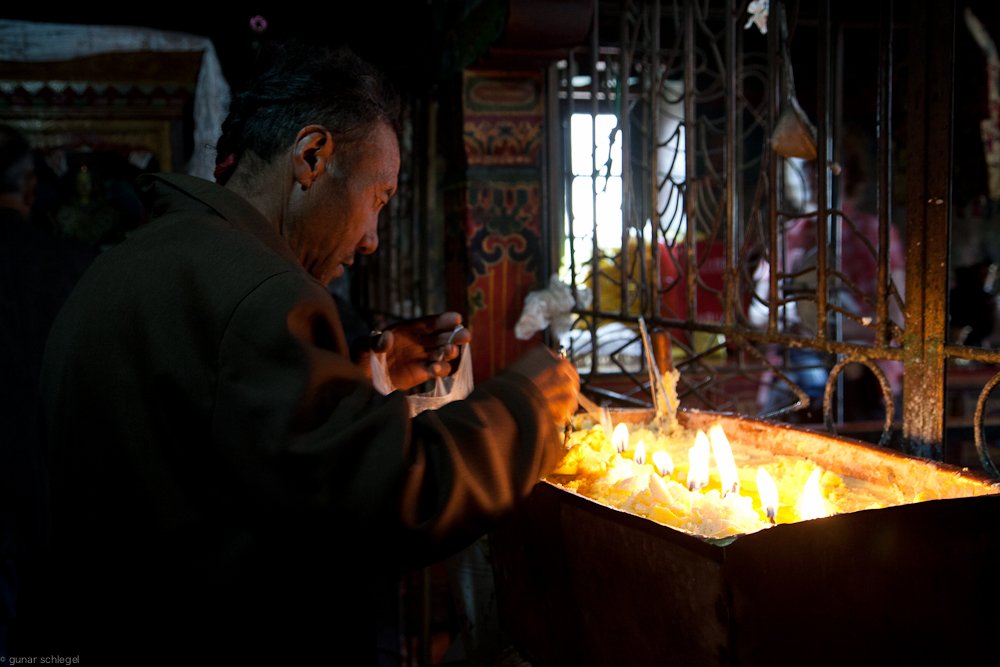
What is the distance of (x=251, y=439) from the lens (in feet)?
3.09

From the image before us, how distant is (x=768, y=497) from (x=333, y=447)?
748 mm

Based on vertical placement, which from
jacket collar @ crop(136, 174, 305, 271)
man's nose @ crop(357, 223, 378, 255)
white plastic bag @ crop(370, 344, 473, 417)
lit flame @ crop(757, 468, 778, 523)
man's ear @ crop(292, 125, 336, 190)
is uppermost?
man's ear @ crop(292, 125, 336, 190)

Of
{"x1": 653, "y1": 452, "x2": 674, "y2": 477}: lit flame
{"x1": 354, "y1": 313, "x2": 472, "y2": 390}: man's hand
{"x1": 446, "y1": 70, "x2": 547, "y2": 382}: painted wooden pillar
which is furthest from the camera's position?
{"x1": 446, "y1": 70, "x2": 547, "y2": 382}: painted wooden pillar

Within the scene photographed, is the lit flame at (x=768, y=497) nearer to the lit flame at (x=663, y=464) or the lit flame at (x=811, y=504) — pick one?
the lit flame at (x=811, y=504)

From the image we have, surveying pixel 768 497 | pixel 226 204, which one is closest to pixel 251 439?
pixel 226 204

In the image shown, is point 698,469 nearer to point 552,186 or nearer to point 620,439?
point 620,439

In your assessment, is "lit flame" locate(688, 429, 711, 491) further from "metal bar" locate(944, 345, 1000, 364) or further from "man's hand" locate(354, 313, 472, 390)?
"man's hand" locate(354, 313, 472, 390)

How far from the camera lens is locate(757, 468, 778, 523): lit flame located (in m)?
1.21

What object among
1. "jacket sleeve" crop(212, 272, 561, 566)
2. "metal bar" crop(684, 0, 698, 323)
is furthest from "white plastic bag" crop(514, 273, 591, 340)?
"jacket sleeve" crop(212, 272, 561, 566)

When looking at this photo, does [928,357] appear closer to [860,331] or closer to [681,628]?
[681,628]

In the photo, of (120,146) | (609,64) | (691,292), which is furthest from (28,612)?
(609,64)

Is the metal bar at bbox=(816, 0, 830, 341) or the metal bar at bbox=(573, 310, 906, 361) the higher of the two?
the metal bar at bbox=(816, 0, 830, 341)

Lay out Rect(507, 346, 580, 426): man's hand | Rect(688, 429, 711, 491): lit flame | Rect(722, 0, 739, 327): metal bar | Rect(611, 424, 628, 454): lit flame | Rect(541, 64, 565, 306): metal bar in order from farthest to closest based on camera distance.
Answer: Rect(541, 64, 565, 306): metal bar < Rect(722, 0, 739, 327): metal bar < Rect(611, 424, 628, 454): lit flame < Rect(688, 429, 711, 491): lit flame < Rect(507, 346, 580, 426): man's hand

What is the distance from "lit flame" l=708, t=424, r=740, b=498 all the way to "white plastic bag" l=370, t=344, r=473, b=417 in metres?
0.59
